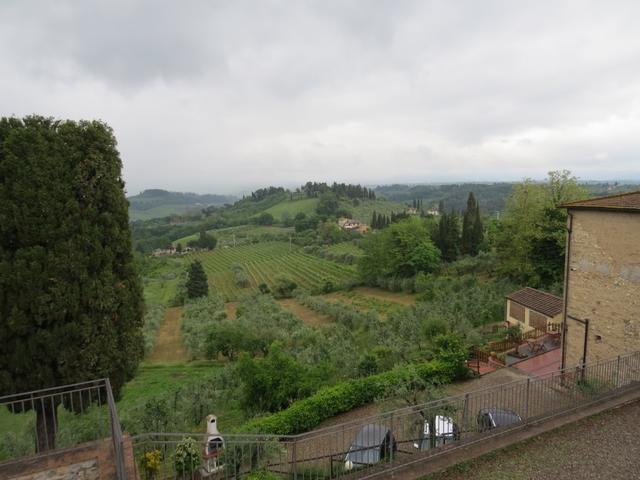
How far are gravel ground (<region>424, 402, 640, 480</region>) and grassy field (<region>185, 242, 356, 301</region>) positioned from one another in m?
47.7

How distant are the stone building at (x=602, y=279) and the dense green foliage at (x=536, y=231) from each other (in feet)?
57.0

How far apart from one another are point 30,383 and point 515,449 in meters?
10.4

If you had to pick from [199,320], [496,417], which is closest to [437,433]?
[496,417]

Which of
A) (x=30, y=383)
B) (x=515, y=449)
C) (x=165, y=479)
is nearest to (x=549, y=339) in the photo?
(x=515, y=449)

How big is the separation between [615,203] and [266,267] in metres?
72.3

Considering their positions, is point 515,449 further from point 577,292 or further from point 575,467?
point 577,292

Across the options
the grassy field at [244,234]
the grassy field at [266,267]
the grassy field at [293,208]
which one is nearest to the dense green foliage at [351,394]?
the grassy field at [266,267]

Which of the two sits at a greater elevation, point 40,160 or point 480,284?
point 40,160

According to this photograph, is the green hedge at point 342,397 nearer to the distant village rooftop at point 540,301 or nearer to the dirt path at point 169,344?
the distant village rooftop at point 540,301

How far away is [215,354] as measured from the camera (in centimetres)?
2906

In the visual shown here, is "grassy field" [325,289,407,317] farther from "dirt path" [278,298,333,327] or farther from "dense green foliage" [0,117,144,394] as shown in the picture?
"dense green foliage" [0,117,144,394]

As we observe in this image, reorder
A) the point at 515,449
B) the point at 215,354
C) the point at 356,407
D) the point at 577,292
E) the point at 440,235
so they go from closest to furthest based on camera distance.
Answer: the point at 515,449 < the point at 577,292 < the point at 356,407 < the point at 215,354 < the point at 440,235

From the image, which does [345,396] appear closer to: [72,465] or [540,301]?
[72,465]

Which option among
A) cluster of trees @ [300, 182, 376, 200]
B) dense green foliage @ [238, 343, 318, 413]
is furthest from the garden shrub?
cluster of trees @ [300, 182, 376, 200]
